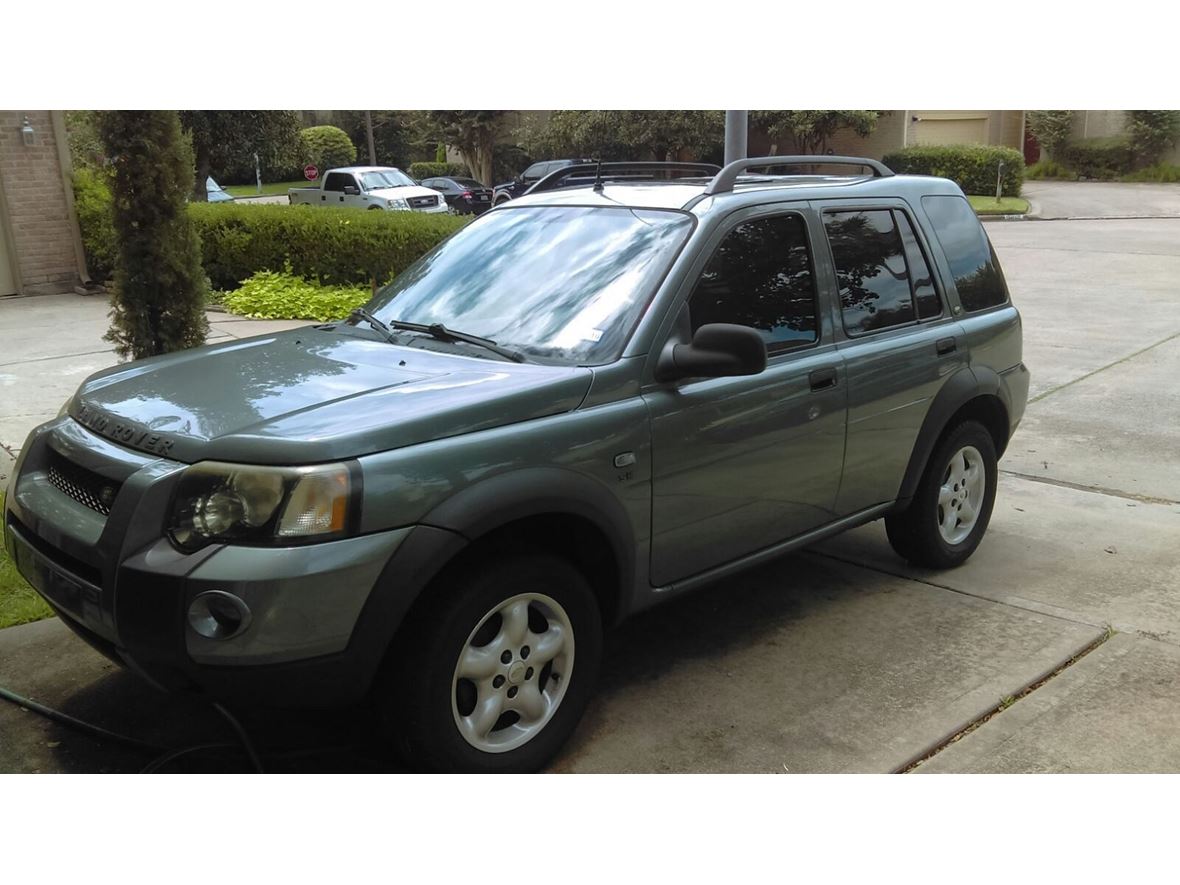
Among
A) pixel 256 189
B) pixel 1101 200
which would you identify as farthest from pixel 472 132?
pixel 1101 200

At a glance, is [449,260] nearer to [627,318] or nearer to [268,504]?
[627,318]

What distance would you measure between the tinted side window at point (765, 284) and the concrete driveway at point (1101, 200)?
26363mm

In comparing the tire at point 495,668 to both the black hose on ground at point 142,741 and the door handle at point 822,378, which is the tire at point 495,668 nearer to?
the black hose on ground at point 142,741

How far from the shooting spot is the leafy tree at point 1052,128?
4175 centimetres

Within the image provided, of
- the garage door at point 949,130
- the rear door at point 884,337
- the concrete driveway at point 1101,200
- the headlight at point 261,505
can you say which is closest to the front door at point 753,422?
the rear door at point 884,337

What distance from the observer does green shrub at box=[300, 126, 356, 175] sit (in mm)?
45844

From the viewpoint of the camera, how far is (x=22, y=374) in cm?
970

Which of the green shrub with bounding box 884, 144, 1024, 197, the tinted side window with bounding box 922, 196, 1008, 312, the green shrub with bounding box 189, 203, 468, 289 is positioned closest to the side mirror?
the tinted side window with bounding box 922, 196, 1008, 312

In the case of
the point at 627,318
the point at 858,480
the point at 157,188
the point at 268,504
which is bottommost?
the point at 858,480

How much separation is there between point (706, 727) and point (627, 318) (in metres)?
1.48

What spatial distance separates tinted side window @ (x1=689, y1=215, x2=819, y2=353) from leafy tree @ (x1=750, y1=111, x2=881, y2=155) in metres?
34.9

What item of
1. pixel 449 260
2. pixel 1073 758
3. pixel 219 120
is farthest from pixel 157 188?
pixel 219 120

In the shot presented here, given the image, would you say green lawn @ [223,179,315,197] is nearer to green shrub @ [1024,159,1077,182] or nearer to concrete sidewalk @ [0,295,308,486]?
green shrub @ [1024,159,1077,182]
